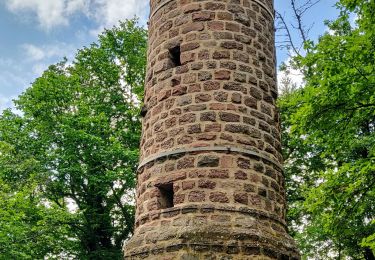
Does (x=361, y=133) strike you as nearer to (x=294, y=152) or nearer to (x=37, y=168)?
(x=294, y=152)

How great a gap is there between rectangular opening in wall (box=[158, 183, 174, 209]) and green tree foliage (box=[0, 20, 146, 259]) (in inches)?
304

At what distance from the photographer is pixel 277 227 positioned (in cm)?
576

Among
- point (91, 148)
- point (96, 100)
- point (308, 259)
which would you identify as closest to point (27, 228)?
point (91, 148)

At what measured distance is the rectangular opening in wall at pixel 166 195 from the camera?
5.82m

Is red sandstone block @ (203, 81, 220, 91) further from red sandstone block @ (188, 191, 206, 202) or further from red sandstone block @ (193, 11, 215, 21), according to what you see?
red sandstone block @ (188, 191, 206, 202)

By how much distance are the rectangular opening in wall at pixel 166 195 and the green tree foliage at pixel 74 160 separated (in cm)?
771

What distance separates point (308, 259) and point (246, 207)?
10.2 metres

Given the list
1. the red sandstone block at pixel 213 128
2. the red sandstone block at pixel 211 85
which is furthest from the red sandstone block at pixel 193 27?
the red sandstone block at pixel 213 128

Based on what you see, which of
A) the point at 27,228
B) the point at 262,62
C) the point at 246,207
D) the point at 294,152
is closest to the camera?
the point at 246,207

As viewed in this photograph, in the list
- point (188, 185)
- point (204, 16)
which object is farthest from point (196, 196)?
point (204, 16)

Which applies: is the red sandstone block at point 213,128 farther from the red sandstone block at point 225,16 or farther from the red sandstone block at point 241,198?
the red sandstone block at point 225,16

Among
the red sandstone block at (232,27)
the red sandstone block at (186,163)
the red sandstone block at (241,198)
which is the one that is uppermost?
the red sandstone block at (232,27)

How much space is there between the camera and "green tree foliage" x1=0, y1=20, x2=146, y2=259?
13633 millimetres

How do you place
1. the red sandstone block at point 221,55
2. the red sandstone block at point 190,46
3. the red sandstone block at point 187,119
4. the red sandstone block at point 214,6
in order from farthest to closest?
the red sandstone block at point 214,6
the red sandstone block at point 190,46
the red sandstone block at point 221,55
the red sandstone block at point 187,119
